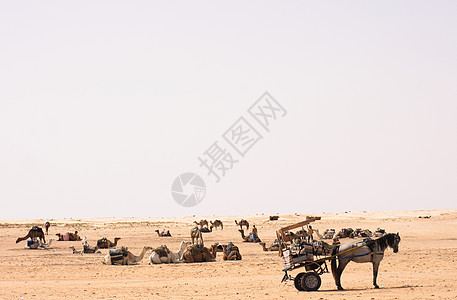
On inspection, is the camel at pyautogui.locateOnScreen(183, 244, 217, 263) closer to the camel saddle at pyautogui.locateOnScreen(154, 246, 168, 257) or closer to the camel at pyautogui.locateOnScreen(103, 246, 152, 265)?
the camel saddle at pyautogui.locateOnScreen(154, 246, 168, 257)

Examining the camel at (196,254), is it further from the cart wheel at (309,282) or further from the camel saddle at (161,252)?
the cart wheel at (309,282)

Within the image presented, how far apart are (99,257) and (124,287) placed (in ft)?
42.8

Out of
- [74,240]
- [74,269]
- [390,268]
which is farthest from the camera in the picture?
[74,240]

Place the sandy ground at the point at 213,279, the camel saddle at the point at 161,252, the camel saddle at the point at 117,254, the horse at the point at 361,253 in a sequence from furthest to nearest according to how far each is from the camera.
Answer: the camel saddle at the point at 161,252
the camel saddle at the point at 117,254
the horse at the point at 361,253
the sandy ground at the point at 213,279

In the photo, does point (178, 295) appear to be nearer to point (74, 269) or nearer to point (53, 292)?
point (53, 292)

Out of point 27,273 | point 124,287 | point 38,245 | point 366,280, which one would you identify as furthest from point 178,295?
point 38,245

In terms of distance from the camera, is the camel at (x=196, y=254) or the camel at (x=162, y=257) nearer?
the camel at (x=162, y=257)

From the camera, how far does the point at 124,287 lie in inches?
782

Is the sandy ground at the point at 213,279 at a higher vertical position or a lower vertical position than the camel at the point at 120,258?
lower

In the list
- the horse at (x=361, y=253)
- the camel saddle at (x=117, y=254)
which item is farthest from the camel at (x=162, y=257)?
the horse at (x=361, y=253)

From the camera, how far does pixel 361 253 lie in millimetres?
18438

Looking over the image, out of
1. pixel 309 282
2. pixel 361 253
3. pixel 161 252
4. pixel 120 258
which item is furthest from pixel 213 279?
pixel 120 258

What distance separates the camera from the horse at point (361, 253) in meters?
18.2

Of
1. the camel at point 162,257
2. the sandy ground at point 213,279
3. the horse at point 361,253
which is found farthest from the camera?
the camel at point 162,257
